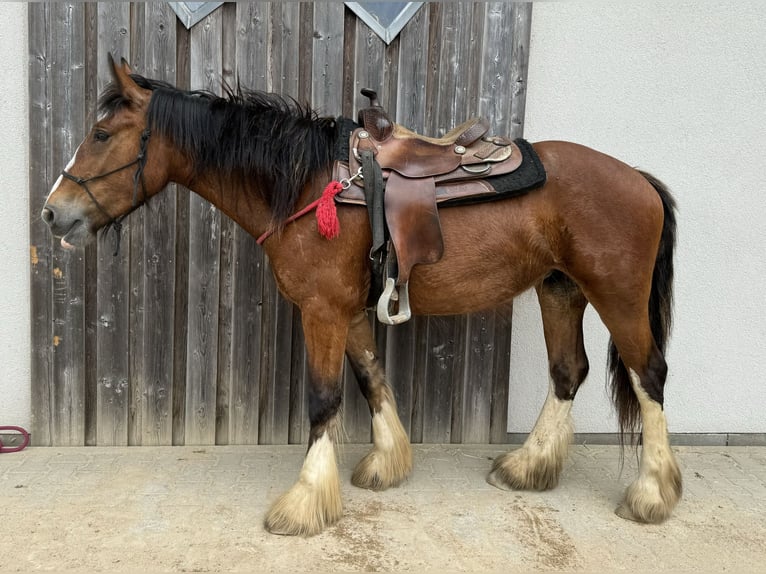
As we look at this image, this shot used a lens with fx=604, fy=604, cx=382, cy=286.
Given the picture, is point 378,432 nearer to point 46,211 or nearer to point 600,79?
point 46,211

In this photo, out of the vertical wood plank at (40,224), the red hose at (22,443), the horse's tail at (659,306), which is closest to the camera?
the horse's tail at (659,306)

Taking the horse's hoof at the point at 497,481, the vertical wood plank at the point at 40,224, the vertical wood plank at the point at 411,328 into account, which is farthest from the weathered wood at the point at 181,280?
the horse's hoof at the point at 497,481

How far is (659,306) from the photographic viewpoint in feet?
9.45

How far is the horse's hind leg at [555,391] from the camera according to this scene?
3033 millimetres

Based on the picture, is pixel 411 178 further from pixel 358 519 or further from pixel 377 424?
pixel 358 519

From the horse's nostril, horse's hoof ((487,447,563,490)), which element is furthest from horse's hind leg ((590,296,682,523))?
the horse's nostril

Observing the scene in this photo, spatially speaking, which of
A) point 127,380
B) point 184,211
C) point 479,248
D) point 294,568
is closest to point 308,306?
point 479,248

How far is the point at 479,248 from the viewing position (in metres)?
2.62

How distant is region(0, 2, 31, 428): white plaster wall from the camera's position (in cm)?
324

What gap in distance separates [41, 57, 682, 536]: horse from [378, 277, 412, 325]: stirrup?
3.5 inches

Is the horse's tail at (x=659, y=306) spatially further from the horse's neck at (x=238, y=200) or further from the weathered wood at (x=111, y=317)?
the weathered wood at (x=111, y=317)

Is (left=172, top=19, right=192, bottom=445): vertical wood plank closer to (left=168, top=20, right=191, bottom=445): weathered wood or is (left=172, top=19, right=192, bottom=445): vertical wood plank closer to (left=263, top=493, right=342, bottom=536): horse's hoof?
(left=168, top=20, right=191, bottom=445): weathered wood

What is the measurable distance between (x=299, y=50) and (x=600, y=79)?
171 cm

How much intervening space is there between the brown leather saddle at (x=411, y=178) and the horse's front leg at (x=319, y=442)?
25cm
